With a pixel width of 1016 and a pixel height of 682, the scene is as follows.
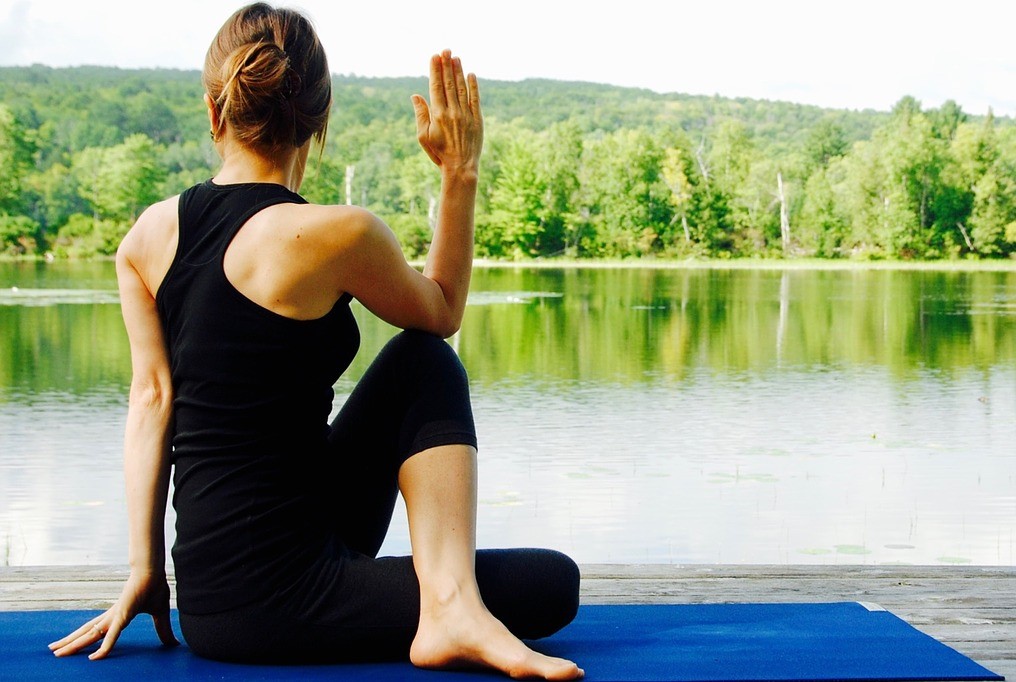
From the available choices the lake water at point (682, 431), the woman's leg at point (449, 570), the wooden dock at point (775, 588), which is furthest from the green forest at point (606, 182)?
the woman's leg at point (449, 570)

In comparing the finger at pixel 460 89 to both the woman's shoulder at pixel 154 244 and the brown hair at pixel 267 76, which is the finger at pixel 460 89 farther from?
the woman's shoulder at pixel 154 244

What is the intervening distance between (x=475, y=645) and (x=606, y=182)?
4471cm

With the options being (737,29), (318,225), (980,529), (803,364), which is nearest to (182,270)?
(318,225)

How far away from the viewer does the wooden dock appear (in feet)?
7.55

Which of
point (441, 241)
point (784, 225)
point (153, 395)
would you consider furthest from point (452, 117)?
point (784, 225)

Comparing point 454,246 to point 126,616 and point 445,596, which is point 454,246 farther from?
point 126,616

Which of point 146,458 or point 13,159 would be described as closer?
point 146,458

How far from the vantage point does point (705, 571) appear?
8.68 feet

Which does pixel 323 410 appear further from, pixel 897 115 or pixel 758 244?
pixel 897 115

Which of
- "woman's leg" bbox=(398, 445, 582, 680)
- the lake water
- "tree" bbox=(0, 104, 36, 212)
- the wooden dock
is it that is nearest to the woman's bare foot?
"woman's leg" bbox=(398, 445, 582, 680)

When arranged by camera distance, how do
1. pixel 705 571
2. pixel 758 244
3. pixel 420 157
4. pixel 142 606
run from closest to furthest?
1. pixel 142 606
2. pixel 705 571
3. pixel 758 244
4. pixel 420 157

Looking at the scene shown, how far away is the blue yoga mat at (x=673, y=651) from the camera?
4.87ft

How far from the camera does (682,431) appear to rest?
28.2ft

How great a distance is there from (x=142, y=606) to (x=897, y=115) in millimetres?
Answer: 50213
